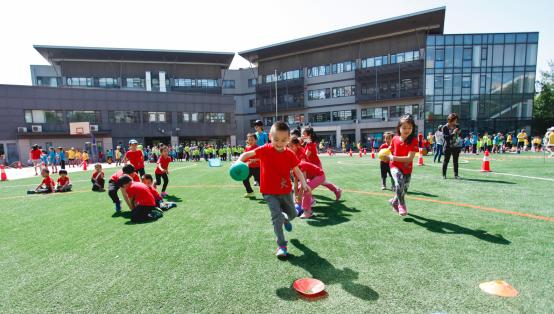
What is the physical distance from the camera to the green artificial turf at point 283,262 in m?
2.85

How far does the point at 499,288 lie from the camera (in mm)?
2859

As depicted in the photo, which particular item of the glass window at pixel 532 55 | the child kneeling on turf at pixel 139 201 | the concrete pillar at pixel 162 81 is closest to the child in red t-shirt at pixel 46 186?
the child kneeling on turf at pixel 139 201

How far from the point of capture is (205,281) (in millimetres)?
3291

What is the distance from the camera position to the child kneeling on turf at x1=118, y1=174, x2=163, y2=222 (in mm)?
6020

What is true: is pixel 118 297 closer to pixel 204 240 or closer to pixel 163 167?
pixel 204 240

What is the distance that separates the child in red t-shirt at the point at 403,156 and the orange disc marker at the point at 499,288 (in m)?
2.47

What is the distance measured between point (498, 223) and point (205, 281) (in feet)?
16.9

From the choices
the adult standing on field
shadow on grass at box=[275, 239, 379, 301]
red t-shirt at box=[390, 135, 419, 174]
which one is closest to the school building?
the adult standing on field

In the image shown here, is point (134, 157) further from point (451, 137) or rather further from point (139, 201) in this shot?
point (451, 137)

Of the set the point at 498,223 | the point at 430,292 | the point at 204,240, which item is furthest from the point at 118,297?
the point at 498,223

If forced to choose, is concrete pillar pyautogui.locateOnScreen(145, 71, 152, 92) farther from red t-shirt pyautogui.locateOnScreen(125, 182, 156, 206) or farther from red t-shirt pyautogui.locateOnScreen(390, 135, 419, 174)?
red t-shirt pyautogui.locateOnScreen(390, 135, 419, 174)

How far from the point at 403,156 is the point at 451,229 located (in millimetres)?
1534

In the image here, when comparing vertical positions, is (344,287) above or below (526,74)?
below

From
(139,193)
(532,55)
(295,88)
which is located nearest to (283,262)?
(139,193)
